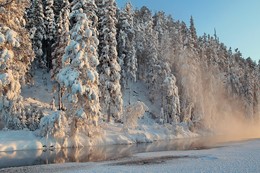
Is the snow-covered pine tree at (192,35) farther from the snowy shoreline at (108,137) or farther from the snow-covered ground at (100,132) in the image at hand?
the snowy shoreline at (108,137)

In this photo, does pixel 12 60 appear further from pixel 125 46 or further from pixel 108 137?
→ pixel 125 46

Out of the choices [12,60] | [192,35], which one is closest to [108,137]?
[12,60]

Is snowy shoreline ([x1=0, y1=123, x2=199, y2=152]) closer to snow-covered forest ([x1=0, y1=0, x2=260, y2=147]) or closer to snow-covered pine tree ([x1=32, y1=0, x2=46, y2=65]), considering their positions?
snow-covered forest ([x1=0, y1=0, x2=260, y2=147])

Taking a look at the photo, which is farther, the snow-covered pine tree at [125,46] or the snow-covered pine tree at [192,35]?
the snow-covered pine tree at [192,35]

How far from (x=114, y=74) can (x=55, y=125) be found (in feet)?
49.6

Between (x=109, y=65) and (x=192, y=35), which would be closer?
(x=109, y=65)

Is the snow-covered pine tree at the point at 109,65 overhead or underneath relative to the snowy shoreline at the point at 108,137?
overhead

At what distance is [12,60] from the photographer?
3719 centimetres

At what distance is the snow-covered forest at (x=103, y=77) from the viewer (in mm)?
38031

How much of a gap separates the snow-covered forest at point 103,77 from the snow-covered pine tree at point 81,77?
0.37 feet

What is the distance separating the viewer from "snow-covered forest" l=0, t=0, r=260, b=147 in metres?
38.0

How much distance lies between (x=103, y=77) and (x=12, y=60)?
15.6 meters

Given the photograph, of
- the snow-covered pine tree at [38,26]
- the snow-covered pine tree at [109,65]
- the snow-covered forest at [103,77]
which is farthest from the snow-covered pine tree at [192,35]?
the snow-covered pine tree at [38,26]

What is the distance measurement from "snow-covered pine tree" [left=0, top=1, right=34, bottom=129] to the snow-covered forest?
11cm
